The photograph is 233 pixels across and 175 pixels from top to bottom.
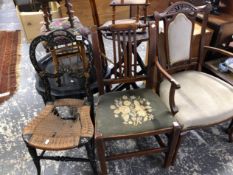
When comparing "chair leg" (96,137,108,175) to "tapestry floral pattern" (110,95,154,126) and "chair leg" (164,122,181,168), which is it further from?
"chair leg" (164,122,181,168)

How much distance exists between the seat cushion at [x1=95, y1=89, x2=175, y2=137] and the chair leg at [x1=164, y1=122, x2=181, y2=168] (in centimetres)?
4

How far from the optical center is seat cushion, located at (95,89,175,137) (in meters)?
1.25

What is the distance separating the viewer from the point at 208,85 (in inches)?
59.8

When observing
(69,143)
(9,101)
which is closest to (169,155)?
(69,143)

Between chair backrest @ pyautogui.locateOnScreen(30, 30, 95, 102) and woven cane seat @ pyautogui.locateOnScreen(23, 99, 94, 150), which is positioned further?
chair backrest @ pyautogui.locateOnScreen(30, 30, 95, 102)

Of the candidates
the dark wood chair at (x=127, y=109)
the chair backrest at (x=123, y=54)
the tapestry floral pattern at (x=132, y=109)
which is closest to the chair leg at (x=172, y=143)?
the dark wood chair at (x=127, y=109)

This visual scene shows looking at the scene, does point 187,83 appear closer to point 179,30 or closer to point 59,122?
point 179,30

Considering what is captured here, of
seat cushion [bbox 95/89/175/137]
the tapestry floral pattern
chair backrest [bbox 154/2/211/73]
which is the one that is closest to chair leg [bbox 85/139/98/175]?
seat cushion [bbox 95/89/175/137]

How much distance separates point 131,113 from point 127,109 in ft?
0.15

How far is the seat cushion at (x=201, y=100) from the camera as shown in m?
1.31

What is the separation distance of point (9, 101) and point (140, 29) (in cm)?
146

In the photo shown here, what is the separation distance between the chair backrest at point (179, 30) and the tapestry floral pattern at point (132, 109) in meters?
0.36

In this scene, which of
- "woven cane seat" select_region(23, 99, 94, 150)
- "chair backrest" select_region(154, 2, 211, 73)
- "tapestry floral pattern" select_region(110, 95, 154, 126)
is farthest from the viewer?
"chair backrest" select_region(154, 2, 211, 73)

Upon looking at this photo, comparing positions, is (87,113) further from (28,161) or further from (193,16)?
(193,16)
